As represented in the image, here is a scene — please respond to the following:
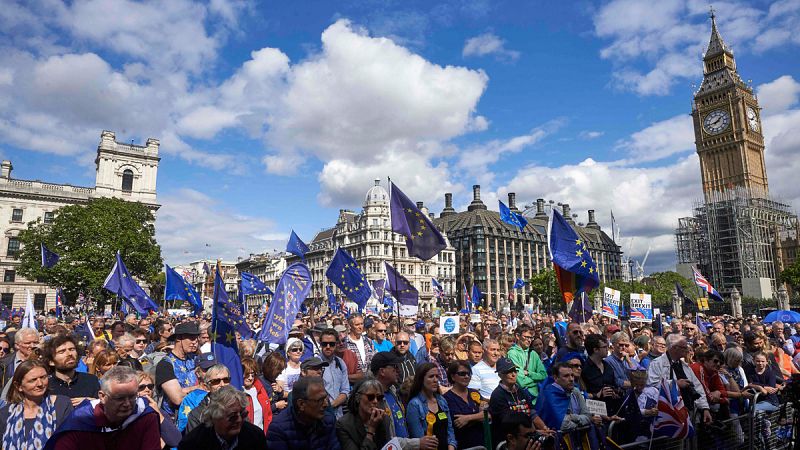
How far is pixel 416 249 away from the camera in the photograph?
45.6 ft

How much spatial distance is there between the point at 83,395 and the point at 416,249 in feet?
30.9

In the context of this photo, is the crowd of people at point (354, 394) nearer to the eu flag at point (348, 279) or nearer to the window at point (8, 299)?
the eu flag at point (348, 279)

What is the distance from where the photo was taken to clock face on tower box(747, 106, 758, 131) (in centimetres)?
9919

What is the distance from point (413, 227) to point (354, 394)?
9.45 meters

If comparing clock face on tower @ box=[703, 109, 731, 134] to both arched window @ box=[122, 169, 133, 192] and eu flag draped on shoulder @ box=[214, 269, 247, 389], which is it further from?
eu flag draped on shoulder @ box=[214, 269, 247, 389]

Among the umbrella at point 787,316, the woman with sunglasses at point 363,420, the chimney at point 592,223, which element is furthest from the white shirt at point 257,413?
the chimney at point 592,223

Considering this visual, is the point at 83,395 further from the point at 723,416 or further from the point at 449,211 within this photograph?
the point at 449,211

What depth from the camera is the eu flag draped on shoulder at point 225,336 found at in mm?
6866

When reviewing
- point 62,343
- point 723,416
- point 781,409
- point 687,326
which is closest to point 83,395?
point 62,343

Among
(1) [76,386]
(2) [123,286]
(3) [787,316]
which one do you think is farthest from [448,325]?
(3) [787,316]

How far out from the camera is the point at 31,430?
450 centimetres

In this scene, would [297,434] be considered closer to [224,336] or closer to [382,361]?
[382,361]

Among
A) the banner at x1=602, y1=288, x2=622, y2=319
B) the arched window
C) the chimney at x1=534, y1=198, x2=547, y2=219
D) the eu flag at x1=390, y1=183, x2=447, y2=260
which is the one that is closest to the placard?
the eu flag at x1=390, y1=183, x2=447, y2=260

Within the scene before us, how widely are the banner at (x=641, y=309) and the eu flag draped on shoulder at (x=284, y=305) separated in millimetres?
18486
